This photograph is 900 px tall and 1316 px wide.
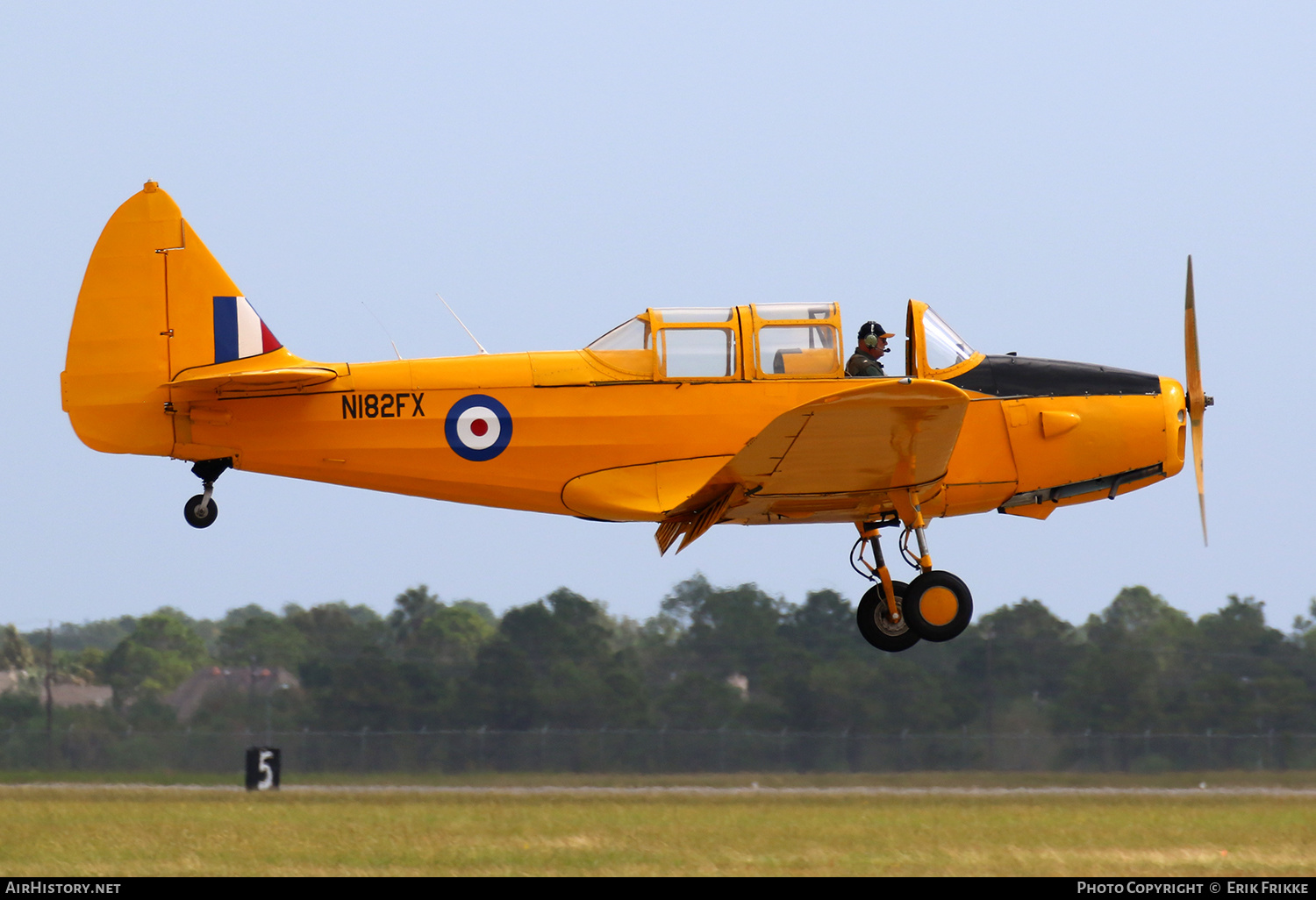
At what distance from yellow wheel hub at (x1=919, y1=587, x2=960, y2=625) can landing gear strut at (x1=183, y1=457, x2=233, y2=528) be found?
18.4ft

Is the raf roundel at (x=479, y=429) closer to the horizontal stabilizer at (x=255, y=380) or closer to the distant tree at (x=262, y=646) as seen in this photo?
the horizontal stabilizer at (x=255, y=380)

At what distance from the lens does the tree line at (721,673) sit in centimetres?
3212

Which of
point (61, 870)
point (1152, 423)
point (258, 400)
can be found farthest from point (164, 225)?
point (61, 870)

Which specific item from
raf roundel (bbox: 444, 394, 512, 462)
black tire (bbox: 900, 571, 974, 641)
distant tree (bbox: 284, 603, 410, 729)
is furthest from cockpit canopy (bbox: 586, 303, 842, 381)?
distant tree (bbox: 284, 603, 410, 729)

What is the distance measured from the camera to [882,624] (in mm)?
11734

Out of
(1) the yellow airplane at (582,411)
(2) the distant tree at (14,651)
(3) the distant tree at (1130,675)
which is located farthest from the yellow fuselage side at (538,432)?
(2) the distant tree at (14,651)

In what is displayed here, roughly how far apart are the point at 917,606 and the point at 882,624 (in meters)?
0.52

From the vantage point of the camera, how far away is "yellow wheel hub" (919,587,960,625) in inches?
444

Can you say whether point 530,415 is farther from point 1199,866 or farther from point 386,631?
point 386,631

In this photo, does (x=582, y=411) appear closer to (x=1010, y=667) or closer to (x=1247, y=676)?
(x=1010, y=667)

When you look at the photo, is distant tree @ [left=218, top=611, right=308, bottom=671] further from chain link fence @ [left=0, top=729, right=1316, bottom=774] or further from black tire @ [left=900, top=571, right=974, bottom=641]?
black tire @ [left=900, top=571, right=974, bottom=641]

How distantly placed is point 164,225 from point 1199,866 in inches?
635

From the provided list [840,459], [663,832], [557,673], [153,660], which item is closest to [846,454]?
[840,459]

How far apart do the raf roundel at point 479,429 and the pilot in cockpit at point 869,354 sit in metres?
2.76
